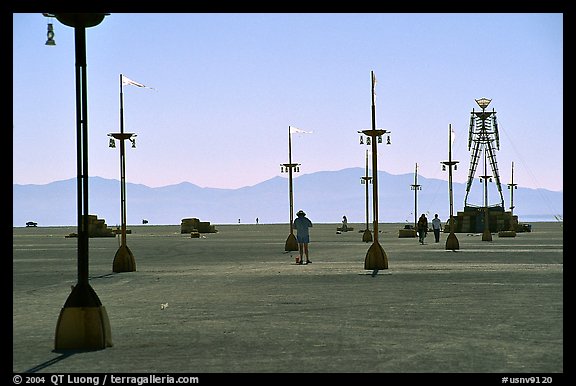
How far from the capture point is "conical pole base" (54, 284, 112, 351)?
13.5 metres

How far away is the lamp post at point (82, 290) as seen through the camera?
531 inches

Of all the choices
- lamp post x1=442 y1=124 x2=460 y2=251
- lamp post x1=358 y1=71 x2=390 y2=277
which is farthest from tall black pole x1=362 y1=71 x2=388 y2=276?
lamp post x1=442 y1=124 x2=460 y2=251

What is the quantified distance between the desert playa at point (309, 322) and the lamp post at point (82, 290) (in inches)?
12.9

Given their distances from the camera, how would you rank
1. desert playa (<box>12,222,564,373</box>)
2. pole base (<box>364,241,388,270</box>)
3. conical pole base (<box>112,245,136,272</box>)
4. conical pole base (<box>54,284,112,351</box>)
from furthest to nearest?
conical pole base (<box>112,245,136,272</box>), pole base (<box>364,241,388,270</box>), conical pole base (<box>54,284,112,351</box>), desert playa (<box>12,222,564,373</box>)

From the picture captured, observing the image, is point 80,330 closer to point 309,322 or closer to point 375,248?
point 309,322

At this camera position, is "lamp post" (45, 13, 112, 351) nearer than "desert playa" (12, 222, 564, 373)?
No

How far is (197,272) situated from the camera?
31.7 m

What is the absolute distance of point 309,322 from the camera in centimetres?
1642

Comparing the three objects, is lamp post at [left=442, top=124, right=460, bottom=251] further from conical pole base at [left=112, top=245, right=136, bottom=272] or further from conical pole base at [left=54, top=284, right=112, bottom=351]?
conical pole base at [left=54, top=284, right=112, bottom=351]

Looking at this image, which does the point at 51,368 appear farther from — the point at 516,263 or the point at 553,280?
the point at 516,263

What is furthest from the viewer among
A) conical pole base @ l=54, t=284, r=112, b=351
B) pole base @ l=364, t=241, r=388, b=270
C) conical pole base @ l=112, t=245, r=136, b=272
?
conical pole base @ l=112, t=245, r=136, b=272

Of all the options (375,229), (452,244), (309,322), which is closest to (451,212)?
(452,244)

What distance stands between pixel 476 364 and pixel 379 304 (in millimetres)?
7747

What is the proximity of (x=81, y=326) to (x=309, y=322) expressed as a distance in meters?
4.18
